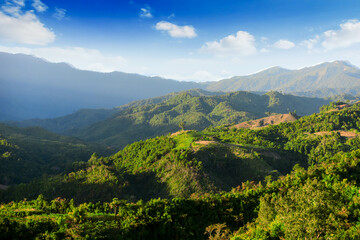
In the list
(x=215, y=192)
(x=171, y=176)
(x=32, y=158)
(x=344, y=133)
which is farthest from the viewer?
Answer: (x=32, y=158)

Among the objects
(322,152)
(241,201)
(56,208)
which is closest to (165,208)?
(241,201)

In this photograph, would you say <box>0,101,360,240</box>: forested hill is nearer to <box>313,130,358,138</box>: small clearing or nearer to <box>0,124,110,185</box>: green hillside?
<box>313,130,358,138</box>: small clearing

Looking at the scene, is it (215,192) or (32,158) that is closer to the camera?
(215,192)

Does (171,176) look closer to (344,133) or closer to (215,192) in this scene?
(215,192)

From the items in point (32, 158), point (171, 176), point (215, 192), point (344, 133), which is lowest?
point (32, 158)

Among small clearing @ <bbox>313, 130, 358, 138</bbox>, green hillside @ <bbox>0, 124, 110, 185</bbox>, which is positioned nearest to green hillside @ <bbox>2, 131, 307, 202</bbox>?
small clearing @ <bbox>313, 130, 358, 138</bbox>

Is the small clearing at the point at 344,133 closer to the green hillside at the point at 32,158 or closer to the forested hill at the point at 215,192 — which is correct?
the forested hill at the point at 215,192

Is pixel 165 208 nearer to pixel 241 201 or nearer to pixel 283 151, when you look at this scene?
pixel 241 201

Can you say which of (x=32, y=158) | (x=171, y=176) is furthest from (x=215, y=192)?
(x=32, y=158)

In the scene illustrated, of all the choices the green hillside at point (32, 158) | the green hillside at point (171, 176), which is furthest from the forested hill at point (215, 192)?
the green hillside at point (32, 158)
